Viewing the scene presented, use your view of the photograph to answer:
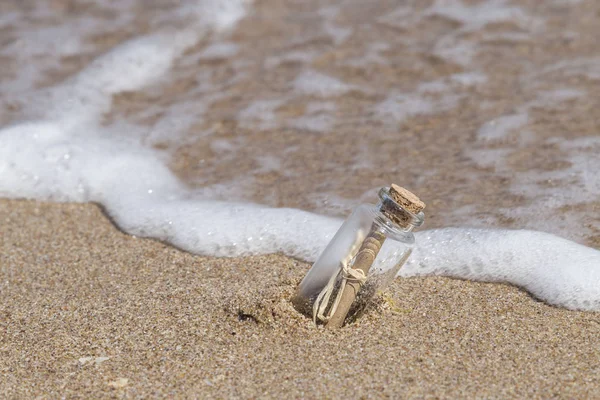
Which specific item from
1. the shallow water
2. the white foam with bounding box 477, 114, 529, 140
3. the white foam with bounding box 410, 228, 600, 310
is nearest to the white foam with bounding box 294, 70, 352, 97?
the shallow water

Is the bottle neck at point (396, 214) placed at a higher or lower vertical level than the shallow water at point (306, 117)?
higher

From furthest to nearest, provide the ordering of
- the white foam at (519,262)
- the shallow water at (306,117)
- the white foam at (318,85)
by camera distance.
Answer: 1. the white foam at (318,85)
2. the shallow water at (306,117)
3. the white foam at (519,262)

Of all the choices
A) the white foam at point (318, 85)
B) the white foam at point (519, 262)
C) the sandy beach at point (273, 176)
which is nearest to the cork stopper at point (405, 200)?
the sandy beach at point (273, 176)

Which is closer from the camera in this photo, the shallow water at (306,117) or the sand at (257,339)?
the sand at (257,339)

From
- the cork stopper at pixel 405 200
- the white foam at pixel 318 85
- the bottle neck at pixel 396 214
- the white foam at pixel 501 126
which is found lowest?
the white foam at pixel 318 85

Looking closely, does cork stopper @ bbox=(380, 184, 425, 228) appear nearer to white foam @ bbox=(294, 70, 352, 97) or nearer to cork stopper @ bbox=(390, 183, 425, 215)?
cork stopper @ bbox=(390, 183, 425, 215)

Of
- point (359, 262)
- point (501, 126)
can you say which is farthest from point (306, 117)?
point (359, 262)

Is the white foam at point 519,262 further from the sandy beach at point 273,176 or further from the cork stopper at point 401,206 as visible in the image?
the cork stopper at point 401,206

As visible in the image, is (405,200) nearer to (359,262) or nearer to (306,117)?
(359,262)
